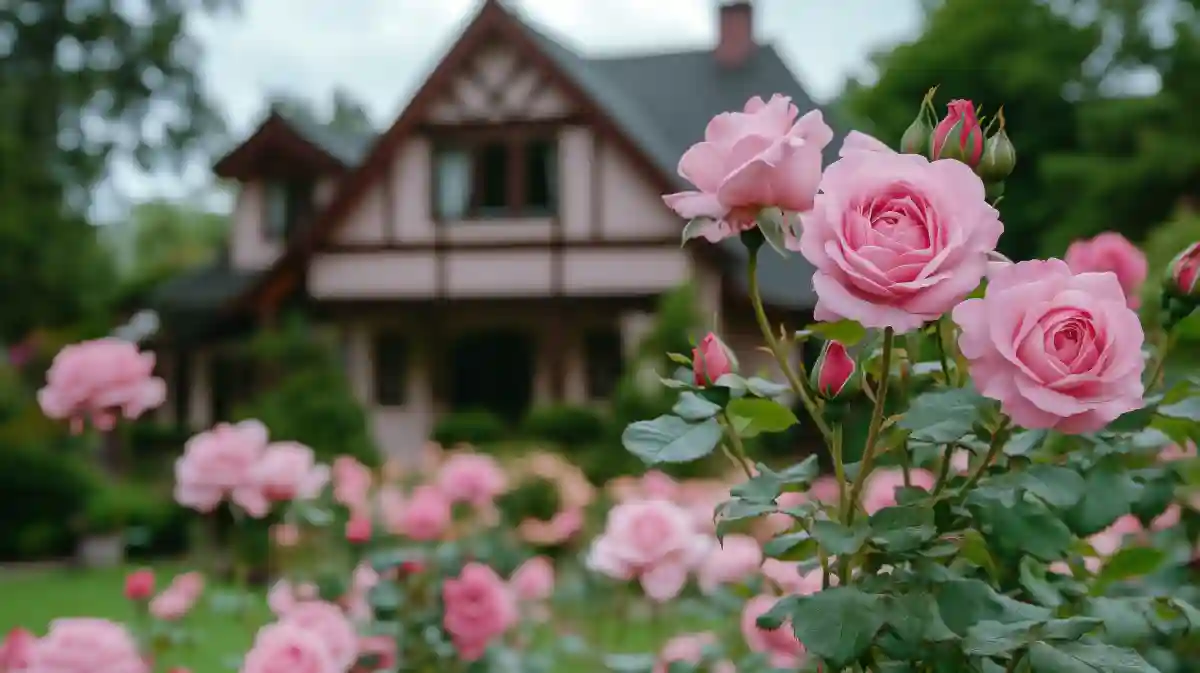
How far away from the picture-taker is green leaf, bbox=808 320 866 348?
0.79 meters

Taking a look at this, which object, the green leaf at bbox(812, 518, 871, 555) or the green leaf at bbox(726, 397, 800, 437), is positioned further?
the green leaf at bbox(726, 397, 800, 437)

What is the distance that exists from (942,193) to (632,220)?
8.51 meters

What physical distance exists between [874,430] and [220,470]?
3.16 ft

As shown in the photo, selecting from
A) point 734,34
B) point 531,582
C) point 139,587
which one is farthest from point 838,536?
point 734,34

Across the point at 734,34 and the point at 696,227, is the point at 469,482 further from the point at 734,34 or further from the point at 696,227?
the point at 734,34

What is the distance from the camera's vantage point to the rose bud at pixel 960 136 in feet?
2.63

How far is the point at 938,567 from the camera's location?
0.79 metres

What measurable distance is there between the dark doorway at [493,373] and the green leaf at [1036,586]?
30.0 ft

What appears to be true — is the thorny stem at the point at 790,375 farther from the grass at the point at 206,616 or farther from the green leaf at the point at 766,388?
the grass at the point at 206,616

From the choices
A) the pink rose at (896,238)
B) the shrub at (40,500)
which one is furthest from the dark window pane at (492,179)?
the pink rose at (896,238)

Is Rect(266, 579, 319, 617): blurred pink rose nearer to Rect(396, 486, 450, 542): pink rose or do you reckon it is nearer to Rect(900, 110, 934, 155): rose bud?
Rect(396, 486, 450, 542): pink rose

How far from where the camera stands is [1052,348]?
682mm

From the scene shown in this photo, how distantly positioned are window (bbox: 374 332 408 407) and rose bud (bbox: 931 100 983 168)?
10060mm

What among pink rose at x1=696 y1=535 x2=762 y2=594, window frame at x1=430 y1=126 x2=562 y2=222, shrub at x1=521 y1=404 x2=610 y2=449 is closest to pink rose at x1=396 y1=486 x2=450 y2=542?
pink rose at x1=696 y1=535 x2=762 y2=594
